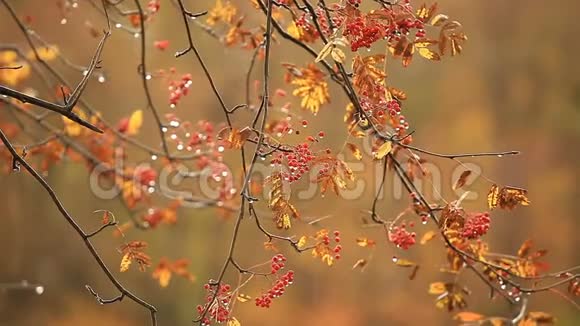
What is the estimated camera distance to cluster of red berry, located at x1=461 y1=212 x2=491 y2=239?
3.58 feet

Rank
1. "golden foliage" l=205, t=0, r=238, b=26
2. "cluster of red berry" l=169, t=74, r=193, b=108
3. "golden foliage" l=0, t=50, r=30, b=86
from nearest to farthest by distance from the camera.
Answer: "cluster of red berry" l=169, t=74, r=193, b=108
"golden foliage" l=205, t=0, r=238, b=26
"golden foliage" l=0, t=50, r=30, b=86

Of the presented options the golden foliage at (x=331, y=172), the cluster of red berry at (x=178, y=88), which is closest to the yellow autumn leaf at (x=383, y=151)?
the golden foliage at (x=331, y=172)

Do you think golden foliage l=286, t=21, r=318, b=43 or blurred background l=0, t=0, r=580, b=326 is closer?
golden foliage l=286, t=21, r=318, b=43

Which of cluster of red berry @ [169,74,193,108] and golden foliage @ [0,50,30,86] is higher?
golden foliage @ [0,50,30,86]

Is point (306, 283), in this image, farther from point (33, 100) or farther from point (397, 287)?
point (33, 100)

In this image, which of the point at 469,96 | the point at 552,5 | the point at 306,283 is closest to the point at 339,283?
the point at 306,283

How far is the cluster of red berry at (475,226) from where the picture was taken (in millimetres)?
1090

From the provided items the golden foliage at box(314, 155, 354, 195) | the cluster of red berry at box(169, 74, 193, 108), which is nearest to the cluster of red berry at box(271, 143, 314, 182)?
the golden foliage at box(314, 155, 354, 195)

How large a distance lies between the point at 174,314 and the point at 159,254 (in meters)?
0.19

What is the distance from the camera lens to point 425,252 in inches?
94.7

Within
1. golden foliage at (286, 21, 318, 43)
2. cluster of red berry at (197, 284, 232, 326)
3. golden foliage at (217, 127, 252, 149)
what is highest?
golden foliage at (286, 21, 318, 43)

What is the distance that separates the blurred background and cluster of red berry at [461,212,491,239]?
1.25 meters

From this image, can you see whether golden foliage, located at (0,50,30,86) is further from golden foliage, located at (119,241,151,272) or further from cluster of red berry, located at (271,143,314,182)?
cluster of red berry, located at (271,143,314,182)

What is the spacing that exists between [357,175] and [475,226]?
1277 mm
